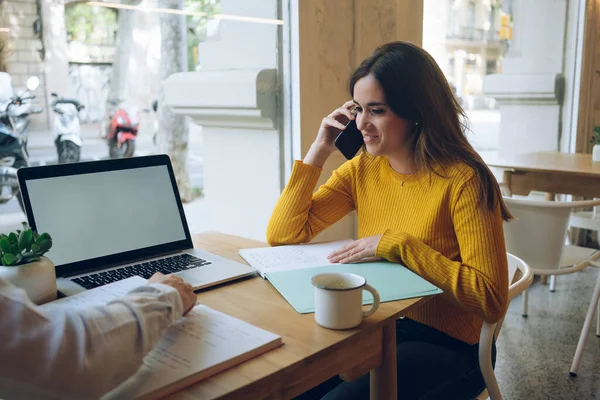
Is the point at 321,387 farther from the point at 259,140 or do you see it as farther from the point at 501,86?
the point at 501,86

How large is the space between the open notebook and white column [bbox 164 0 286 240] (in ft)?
4.08

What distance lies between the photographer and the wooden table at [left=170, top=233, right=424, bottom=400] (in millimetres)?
811

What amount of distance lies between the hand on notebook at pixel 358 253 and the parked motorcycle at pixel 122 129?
87cm

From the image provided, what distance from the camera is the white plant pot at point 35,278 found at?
1028 mm

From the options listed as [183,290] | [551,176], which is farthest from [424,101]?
[551,176]

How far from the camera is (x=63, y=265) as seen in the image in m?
1.24

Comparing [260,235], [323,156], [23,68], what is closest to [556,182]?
[260,235]

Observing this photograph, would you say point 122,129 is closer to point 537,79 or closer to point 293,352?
point 293,352

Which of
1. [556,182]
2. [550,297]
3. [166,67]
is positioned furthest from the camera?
[550,297]

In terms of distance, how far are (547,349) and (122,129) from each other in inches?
78.6

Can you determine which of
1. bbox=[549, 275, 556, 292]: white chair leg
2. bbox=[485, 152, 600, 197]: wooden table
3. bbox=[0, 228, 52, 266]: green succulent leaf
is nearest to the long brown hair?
bbox=[0, 228, 52, 266]: green succulent leaf

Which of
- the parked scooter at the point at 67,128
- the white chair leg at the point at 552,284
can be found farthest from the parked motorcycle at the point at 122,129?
the white chair leg at the point at 552,284

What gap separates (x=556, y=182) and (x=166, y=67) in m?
1.99

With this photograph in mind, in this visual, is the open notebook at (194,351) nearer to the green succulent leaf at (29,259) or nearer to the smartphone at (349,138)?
the green succulent leaf at (29,259)
